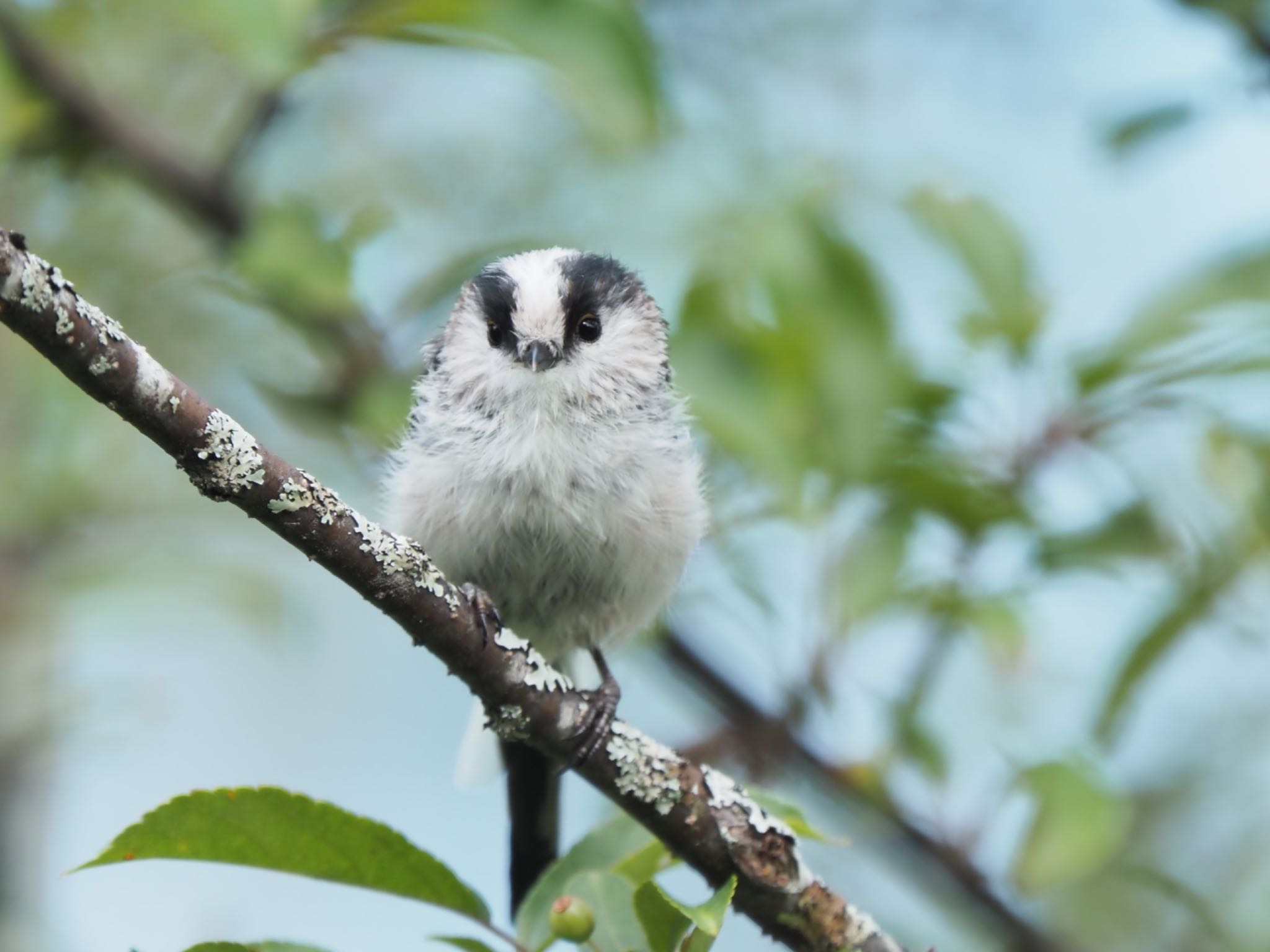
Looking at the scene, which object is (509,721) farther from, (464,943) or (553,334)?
(553,334)

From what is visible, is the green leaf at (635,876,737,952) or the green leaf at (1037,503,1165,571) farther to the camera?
the green leaf at (1037,503,1165,571)

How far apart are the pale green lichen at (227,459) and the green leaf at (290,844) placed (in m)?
0.43

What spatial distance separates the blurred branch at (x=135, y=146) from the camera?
316 cm

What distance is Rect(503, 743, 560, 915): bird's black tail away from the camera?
9.56 feet

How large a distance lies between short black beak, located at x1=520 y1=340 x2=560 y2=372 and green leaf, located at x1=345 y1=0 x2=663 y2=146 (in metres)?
0.43

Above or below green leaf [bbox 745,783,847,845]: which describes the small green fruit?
below

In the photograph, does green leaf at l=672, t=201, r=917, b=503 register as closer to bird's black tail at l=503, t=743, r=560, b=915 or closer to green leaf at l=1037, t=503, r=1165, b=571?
green leaf at l=1037, t=503, r=1165, b=571

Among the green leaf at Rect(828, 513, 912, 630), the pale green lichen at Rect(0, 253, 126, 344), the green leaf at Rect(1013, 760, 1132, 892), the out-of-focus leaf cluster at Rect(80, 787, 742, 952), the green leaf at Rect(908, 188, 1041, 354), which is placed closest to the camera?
the pale green lichen at Rect(0, 253, 126, 344)

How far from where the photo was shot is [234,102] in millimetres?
4648

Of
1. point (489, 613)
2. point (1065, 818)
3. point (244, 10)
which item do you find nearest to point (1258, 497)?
point (1065, 818)

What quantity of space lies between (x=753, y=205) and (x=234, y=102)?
2.03 meters

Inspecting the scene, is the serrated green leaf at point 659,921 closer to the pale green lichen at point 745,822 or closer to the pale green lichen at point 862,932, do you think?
the pale green lichen at point 745,822

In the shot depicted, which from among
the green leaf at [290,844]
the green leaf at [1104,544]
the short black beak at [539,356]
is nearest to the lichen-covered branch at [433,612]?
the green leaf at [290,844]

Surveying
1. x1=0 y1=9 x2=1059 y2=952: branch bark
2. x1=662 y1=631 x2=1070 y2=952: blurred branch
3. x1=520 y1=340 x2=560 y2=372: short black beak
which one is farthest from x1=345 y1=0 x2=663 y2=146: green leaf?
x1=662 y1=631 x2=1070 y2=952: blurred branch
